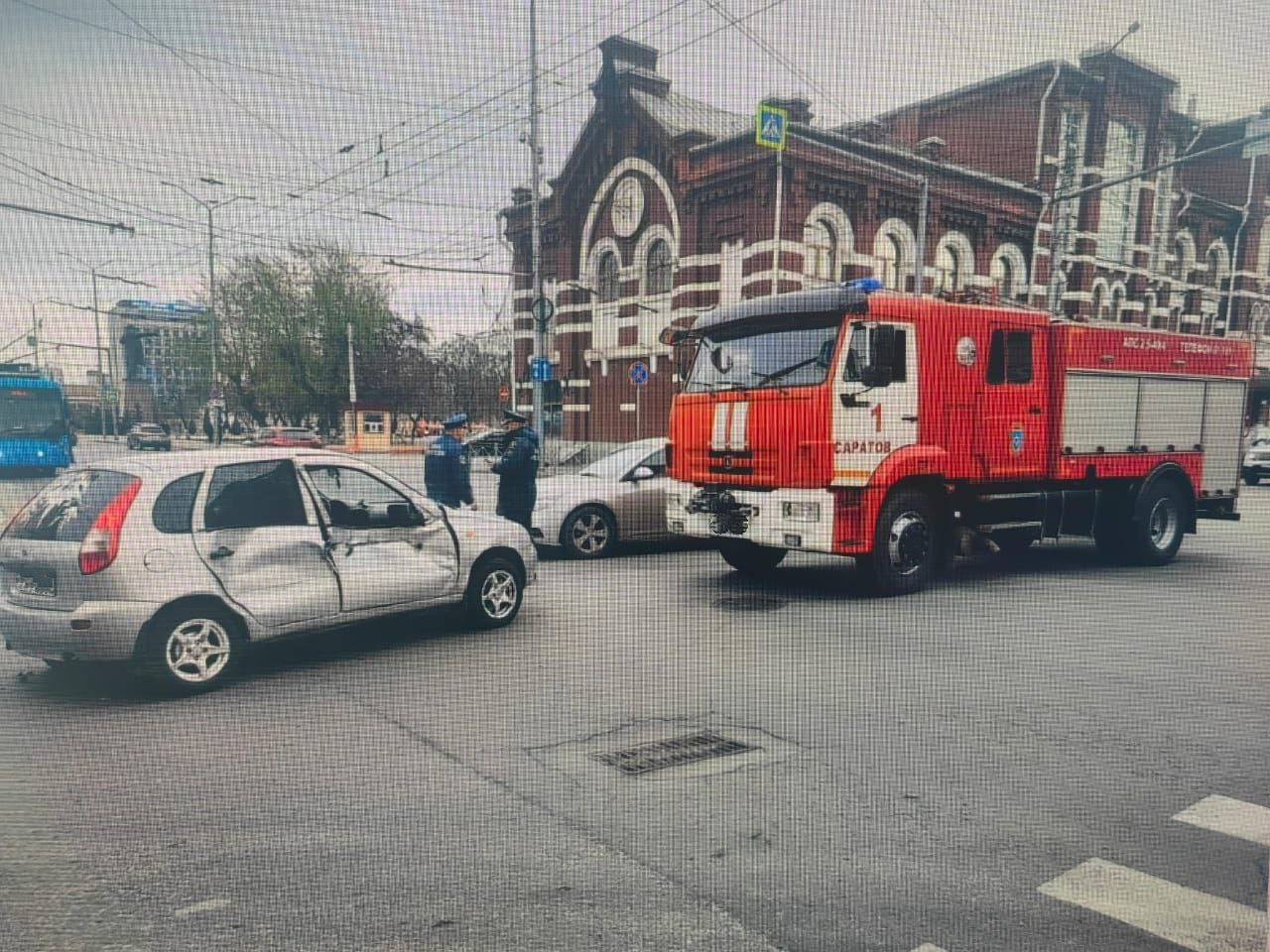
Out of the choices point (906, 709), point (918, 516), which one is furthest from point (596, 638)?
point (918, 516)

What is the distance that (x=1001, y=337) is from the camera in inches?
225

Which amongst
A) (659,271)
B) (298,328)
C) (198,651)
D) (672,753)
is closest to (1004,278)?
(659,271)

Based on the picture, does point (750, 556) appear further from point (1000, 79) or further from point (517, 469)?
point (1000, 79)

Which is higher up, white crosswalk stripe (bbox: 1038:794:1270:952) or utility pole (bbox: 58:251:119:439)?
utility pole (bbox: 58:251:119:439)

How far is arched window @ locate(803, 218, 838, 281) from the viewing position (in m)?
11.2

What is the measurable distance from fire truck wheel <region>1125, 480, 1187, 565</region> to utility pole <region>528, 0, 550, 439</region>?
524 cm

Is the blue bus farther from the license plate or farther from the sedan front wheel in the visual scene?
the sedan front wheel

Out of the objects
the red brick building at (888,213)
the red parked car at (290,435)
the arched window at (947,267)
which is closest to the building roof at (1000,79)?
the red brick building at (888,213)

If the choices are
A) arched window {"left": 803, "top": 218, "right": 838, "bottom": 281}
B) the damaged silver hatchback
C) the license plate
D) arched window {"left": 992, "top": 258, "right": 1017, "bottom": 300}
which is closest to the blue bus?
the damaged silver hatchback

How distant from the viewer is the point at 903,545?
5387 mm

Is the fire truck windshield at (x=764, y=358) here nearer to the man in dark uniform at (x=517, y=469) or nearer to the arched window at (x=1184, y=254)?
the man in dark uniform at (x=517, y=469)

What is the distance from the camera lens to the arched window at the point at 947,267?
10750mm

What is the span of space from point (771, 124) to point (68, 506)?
16.4 feet

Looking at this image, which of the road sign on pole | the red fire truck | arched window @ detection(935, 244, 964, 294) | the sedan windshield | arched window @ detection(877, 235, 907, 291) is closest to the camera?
the red fire truck
